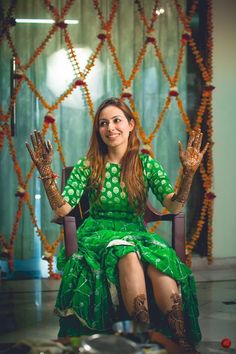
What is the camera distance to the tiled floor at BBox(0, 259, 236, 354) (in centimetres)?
293

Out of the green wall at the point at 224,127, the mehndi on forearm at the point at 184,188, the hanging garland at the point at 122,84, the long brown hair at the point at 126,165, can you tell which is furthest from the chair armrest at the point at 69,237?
the green wall at the point at 224,127

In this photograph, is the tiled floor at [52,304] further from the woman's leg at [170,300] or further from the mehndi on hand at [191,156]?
the mehndi on hand at [191,156]

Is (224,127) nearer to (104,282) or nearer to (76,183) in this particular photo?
(76,183)

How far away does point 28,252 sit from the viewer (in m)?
4.36

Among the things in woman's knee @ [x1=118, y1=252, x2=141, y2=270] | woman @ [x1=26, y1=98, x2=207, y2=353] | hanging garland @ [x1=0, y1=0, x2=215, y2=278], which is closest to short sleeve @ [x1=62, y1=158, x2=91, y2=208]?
woman @ [x1=26, y1=98, x2=207, y2=353]

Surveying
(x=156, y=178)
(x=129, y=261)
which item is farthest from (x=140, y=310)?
(x=156, y=178)

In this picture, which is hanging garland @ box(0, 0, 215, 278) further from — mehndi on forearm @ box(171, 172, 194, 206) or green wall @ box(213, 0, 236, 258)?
mehndi on forearm @ box(171, 172, 194, 206)

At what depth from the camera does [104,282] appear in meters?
2.56

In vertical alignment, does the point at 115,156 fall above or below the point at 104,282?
above

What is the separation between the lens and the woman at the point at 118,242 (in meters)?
2.46

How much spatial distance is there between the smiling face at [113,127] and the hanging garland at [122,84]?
149cm

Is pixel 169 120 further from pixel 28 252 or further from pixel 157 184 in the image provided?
pixel 157 184

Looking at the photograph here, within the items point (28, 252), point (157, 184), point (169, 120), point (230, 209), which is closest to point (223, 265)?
point (230, 209)

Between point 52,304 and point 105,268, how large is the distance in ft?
3.73
